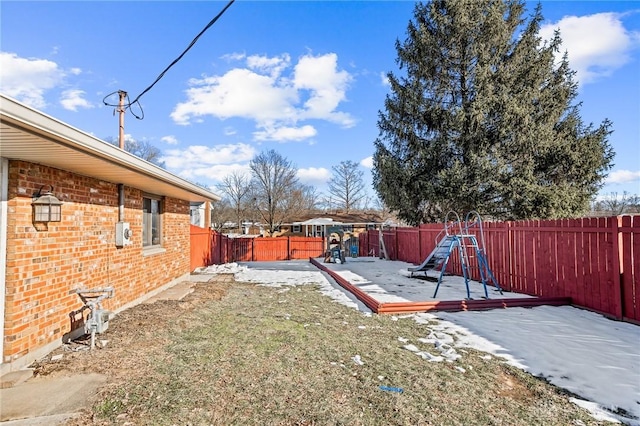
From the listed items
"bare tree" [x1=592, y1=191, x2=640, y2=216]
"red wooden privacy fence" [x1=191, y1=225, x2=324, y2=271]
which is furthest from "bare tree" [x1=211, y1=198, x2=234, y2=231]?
"bare tree" [x1=592, y1=191, x2=640, y2=216]

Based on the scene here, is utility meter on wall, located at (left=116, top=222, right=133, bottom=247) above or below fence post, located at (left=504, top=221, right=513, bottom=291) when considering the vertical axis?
above

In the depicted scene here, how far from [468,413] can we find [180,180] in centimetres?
591

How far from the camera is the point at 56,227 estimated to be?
415cm

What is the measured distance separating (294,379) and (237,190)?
3278cm

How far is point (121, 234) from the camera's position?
5695 mm

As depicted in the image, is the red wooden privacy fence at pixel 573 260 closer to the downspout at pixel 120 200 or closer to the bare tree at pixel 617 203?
the downspout at pixel 120 200

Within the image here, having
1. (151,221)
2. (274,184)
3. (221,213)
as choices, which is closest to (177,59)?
(151,221)

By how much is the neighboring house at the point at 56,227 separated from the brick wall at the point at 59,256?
0.4 inches

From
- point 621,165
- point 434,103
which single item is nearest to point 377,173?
point 434,103

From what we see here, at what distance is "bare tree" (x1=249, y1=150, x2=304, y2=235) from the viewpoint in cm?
2967

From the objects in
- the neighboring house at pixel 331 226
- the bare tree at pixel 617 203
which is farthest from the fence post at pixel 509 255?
the bare tree at pixel 617 203

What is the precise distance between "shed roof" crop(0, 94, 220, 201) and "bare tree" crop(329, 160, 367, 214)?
37.9 m

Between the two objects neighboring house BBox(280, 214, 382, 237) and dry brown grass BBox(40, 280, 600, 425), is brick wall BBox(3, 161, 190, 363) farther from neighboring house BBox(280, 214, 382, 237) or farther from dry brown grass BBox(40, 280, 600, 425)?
neighboring house BBox(280, 214, 382, 237)

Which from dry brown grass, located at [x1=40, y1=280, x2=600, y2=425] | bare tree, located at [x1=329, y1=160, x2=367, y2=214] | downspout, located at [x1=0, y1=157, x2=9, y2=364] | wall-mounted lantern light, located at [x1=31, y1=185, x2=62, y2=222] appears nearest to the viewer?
dry brown grass, located at [x1=40, y1=280, x2=600, y2=425]
